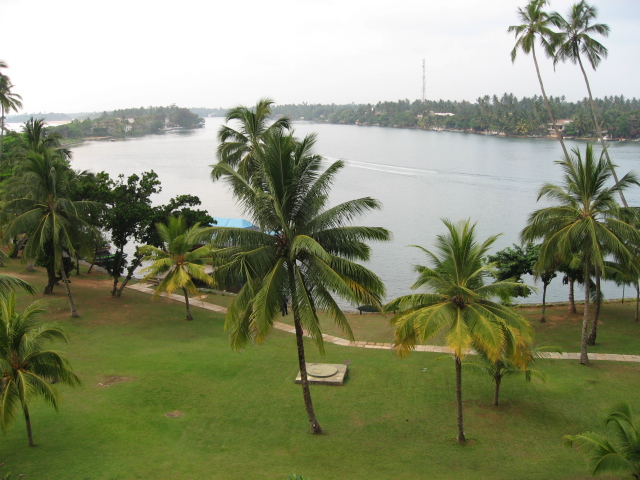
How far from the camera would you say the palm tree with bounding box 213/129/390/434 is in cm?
1248

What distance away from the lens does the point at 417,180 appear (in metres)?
69.9

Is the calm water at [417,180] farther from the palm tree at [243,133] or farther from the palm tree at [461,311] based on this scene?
the palm tree at [461,311]

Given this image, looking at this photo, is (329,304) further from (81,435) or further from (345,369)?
(81,435)

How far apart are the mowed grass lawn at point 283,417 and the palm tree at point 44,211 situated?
375cm

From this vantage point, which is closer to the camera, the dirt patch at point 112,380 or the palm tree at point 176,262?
the dirt patch at point 112,380

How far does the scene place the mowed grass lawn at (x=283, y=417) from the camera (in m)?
12.2

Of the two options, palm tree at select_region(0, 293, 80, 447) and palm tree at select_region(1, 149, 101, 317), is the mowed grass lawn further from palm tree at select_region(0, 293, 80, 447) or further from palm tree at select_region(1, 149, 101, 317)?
palm tree at select_region(1, 149, 101, 317)

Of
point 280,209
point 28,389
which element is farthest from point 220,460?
point 280,209

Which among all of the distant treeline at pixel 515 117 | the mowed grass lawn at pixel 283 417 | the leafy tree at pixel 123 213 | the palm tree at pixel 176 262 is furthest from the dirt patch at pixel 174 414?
the distant treeline at pixel 515 117

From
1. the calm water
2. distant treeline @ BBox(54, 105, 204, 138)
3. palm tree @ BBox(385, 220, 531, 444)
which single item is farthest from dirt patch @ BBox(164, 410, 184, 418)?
distant treeline @ BBox(54, 105, 204, 138)

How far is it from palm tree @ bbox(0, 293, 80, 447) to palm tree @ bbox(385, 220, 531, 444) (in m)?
8.00

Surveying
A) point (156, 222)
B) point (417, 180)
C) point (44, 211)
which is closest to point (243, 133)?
point (156, 222)

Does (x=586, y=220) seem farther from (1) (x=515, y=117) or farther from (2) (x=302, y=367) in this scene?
(1) (x=515, y=117)

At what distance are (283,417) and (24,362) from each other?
6.63 metres
